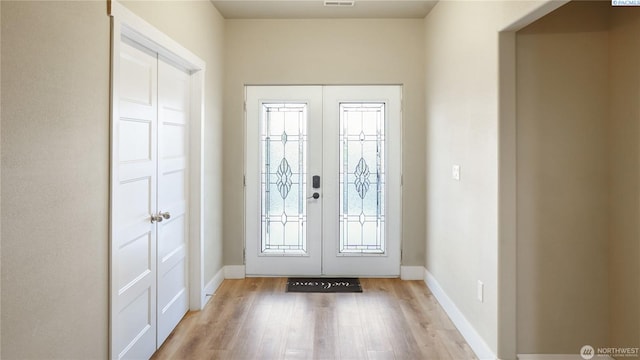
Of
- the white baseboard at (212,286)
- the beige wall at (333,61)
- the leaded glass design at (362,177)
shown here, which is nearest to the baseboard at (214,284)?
the white baseboard at (212,286)

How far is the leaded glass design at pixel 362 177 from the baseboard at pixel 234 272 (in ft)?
3.59

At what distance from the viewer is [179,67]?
125 inches

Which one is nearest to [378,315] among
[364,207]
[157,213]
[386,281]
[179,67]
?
[386,281]

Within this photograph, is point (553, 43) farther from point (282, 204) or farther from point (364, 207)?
point (282, 204)

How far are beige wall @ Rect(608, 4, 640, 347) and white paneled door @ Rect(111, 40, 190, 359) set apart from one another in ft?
9.33

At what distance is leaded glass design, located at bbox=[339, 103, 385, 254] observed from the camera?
14.3 feet

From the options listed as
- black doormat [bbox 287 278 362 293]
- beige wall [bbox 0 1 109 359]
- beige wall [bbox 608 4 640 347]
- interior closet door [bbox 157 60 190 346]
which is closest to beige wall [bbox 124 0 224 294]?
interior closet door [bbox 157 60 190 346]

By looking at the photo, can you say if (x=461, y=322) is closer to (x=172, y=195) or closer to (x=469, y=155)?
(x=469, y=155)

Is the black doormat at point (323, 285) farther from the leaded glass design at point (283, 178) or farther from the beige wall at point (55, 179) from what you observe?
the beige wall at point (55, 179)

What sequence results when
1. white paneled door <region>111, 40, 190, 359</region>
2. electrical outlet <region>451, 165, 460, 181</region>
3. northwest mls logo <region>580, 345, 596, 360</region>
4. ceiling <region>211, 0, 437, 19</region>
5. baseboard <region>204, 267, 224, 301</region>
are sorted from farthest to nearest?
ceiling <region>211, 0, 437, 19</region> < baseboard <region>204, 267, 224, 301</region> < electrical outlet <region>451, 165, 460, 181</region> < northwest mls logo <region>580, 345, 596, 360</region> < white paneled door <region>111, 40, 190, 359</region>

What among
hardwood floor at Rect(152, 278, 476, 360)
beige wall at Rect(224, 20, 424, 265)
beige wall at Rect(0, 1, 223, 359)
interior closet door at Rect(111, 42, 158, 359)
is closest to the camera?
beige wall at Rect(0, 1, 223, 359)
